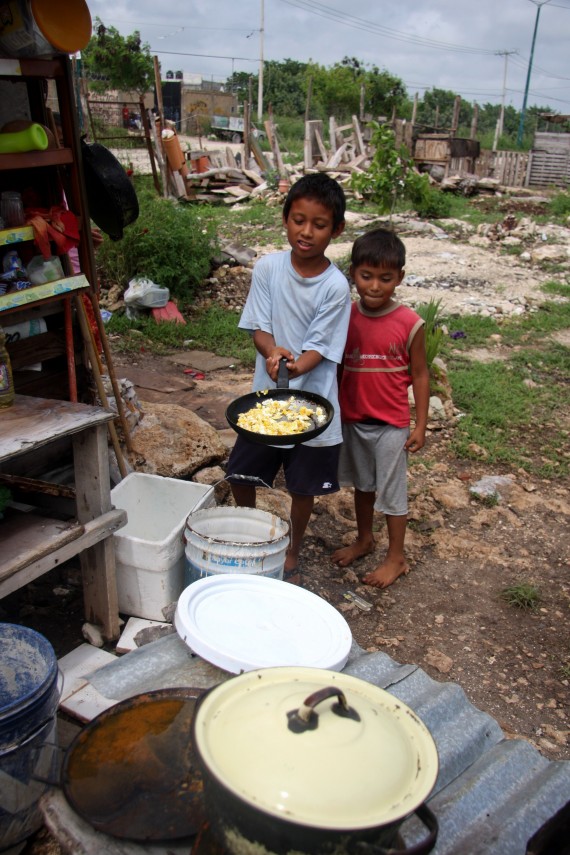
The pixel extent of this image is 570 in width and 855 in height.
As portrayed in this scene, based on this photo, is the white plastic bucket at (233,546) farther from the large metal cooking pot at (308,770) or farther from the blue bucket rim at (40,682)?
the large metal cooking pot at (308,770)

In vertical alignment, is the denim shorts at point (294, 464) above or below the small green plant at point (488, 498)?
above

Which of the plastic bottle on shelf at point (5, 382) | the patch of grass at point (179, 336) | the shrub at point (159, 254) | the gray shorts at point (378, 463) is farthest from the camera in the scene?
the shrub at point (159, 254)

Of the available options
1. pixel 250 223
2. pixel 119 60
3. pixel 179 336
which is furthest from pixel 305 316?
pixel 119 60

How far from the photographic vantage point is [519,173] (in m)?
23.2

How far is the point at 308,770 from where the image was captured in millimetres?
1230

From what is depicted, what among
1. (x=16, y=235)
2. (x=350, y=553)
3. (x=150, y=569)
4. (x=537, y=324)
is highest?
(x=16, y=235)

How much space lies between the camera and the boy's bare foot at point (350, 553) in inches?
154

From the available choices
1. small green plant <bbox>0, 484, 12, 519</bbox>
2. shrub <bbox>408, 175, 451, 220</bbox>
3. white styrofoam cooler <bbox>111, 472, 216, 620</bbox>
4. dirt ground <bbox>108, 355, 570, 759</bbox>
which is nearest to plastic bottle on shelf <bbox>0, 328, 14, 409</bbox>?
small green plant <bbox>0, 484, 12, 519</bbox>

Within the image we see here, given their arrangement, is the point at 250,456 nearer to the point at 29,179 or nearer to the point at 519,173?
the point at 29,179

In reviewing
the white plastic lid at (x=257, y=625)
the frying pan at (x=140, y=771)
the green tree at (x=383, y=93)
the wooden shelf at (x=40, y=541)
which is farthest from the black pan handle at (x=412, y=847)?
the green tree at (x=383, y=93)

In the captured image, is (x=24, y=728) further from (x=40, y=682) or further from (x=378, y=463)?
(x=378, y=463)

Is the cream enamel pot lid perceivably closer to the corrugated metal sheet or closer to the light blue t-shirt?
the corrugated metal sheet

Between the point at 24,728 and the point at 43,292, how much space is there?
2159 millimetres

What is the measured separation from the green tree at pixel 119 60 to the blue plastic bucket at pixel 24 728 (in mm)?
31876
